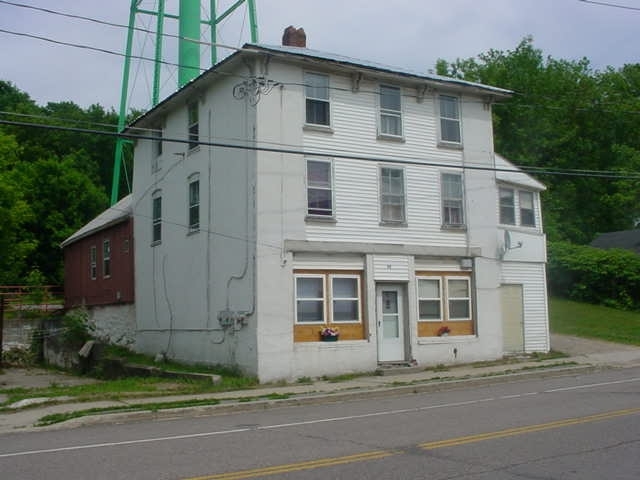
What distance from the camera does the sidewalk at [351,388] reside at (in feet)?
44.5

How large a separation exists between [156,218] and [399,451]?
60.7ft

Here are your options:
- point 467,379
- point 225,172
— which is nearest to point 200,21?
point 225,172

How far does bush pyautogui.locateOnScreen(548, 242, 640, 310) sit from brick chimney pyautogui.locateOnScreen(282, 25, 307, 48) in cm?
2216

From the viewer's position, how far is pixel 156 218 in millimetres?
25953

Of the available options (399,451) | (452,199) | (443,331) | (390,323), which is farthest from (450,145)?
(399,451)

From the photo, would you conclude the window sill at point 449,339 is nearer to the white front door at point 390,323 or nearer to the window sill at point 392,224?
the white front door at point 390,323

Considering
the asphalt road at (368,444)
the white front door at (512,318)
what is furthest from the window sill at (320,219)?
the white front door at (512,318)

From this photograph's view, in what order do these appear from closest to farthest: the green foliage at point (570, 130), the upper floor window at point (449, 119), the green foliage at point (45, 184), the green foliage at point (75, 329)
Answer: the upper floor window at point (449, 119) < the green foliage at point (75, 329) < the green foliage at point (45, 184) < the green foliage at point (570, 130)

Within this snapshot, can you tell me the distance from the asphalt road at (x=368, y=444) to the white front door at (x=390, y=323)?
670 centimetres

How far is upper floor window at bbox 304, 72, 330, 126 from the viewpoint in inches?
811

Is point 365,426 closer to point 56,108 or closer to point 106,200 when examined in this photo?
point 106,200

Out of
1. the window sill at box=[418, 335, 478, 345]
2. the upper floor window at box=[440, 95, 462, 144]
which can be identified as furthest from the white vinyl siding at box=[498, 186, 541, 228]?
the window sill at box=[418, 335, 478, 345]

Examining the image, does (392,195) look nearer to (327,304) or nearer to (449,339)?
(327,304)

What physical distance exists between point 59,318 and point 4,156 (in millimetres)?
8690
